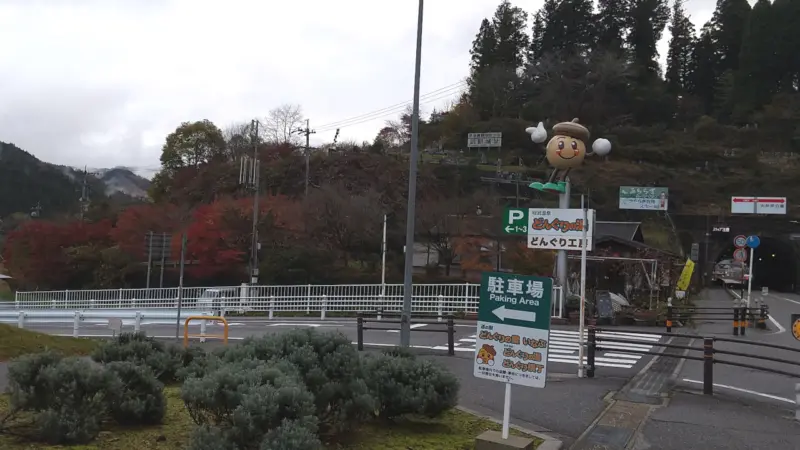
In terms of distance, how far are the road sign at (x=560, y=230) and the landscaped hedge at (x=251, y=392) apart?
5.23 meters

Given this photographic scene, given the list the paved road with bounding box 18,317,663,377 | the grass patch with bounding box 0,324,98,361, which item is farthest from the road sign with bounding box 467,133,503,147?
the grass patch with bounding box 0,324,98,361

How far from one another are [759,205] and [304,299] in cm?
4373

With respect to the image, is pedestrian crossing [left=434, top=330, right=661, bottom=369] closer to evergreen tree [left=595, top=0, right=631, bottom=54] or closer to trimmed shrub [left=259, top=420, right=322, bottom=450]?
trimmed shrub [left=259, top=420, right=322, bottom=450]

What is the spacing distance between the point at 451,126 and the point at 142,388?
234 ft

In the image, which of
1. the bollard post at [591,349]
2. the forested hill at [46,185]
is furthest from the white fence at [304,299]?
the forested hill at [46,185]

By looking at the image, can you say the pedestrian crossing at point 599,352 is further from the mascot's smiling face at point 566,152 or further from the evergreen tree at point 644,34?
the evergreen tree at point 644,34

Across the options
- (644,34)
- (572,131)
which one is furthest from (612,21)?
(572,131)

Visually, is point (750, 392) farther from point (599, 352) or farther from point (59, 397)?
point (59, 397)

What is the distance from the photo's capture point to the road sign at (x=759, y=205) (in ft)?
173

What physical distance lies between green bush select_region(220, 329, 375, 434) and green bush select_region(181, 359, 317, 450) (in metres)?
0.60

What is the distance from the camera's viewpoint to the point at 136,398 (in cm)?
604

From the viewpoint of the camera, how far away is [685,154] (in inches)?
2645

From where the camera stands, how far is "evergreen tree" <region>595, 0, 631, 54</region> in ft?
264

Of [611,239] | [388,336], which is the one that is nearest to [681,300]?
[611,239]
